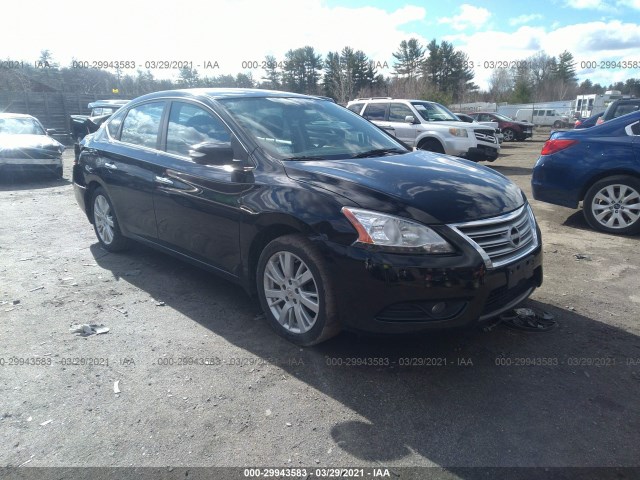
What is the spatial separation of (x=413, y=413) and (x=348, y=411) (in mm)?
367

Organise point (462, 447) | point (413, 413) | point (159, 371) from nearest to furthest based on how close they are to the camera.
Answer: point (462, 447), point (413, 413), point (159, 371)

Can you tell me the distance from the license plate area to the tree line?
1363cm

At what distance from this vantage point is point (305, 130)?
4.15 m

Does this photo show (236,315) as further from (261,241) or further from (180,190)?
(180,190)

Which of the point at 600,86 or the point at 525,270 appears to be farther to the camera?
the point at 600,86

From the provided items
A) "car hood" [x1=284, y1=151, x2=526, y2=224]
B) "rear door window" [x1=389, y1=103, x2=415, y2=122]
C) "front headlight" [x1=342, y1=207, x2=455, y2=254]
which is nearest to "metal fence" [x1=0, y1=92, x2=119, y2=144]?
"rear door window" [x1=389, y1=103, x2=415, y2=122]

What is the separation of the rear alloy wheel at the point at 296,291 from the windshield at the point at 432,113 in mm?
10745

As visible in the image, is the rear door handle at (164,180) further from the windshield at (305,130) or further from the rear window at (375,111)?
the rear window at (375,111)

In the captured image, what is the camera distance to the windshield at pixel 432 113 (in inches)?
529

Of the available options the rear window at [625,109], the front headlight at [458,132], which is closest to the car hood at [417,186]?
the front headlight at [458,132]

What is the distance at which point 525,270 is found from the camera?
3.29 m

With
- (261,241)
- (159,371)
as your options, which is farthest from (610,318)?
(159,371)

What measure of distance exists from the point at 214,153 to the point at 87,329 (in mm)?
1705

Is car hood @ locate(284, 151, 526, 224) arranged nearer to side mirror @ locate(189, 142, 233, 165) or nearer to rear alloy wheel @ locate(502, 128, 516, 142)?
side mirror @ locate(189, 142, 233, 165)
